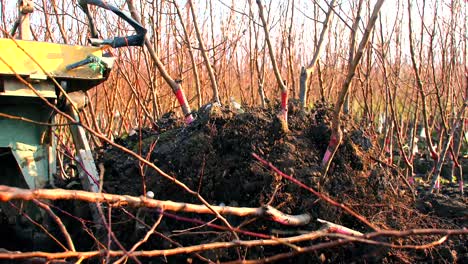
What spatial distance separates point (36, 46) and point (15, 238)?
1384 mm

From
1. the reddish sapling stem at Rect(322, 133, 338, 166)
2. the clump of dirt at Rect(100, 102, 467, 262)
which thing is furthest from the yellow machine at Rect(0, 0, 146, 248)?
the reddish sapling stem at Rect(322, 133, 338, 166)

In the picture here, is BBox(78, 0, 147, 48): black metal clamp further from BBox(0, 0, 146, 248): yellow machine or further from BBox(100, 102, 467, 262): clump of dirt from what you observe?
BBox(100, 102, 467, 262): clump of dirt

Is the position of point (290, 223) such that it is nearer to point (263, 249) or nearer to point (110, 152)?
point (263, 249)

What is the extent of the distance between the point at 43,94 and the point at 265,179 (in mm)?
1467

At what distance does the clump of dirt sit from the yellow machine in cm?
43

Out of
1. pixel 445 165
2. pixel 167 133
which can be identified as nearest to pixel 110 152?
pixel 167 133

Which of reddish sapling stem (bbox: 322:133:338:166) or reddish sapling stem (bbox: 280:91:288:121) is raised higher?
reddish sapling stem (bbox: 280:91:288:121)

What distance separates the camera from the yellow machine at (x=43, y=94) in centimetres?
313

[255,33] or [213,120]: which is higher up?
[255,33]

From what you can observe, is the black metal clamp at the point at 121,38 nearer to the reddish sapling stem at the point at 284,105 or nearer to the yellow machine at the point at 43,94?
the yellow machine at the point at 43,94

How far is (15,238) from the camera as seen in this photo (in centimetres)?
362

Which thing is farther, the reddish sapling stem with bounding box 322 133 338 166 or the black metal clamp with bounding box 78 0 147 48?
the black metal clamp with bounding box 78 0 147 48

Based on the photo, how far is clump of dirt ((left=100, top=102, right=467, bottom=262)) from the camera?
2.99 meters

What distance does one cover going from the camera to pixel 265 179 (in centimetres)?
313
